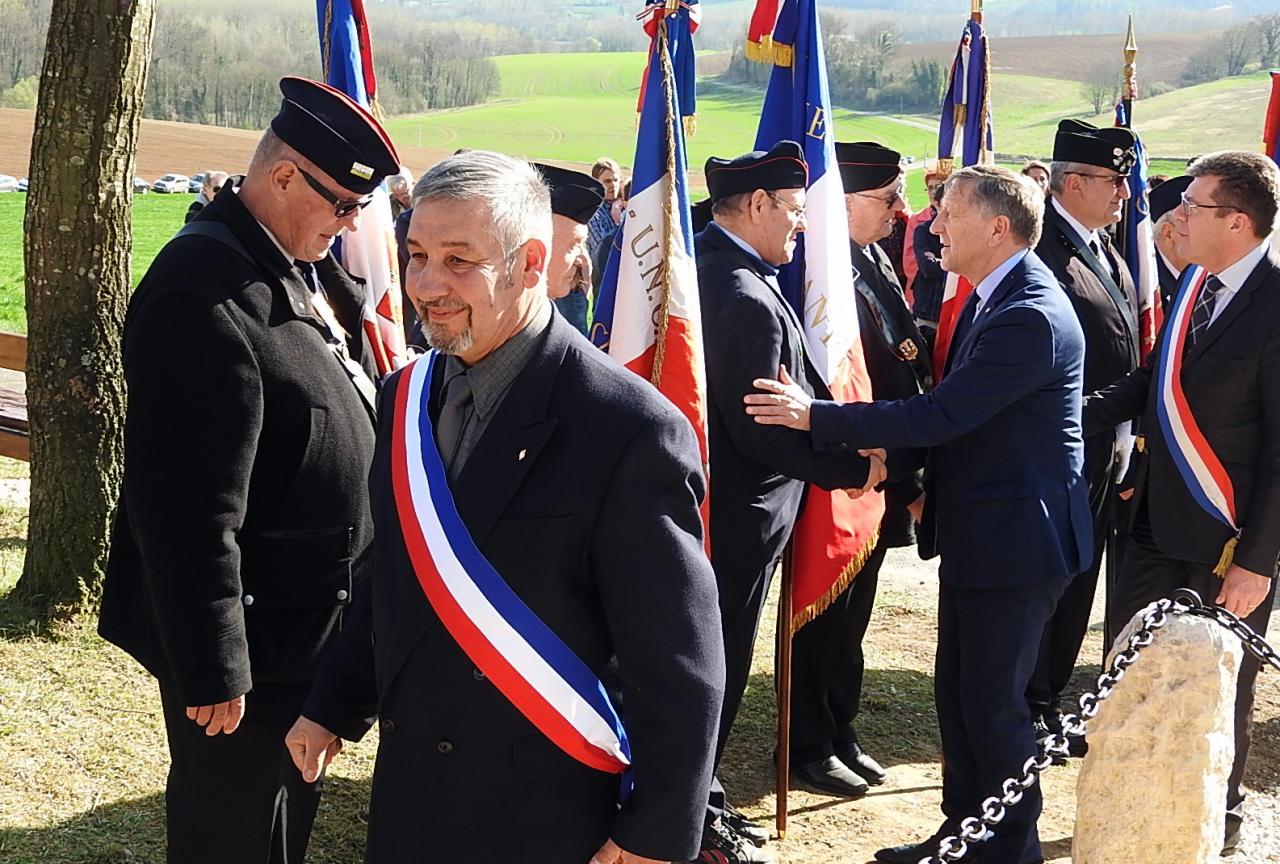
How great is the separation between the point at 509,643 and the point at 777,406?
201 cm

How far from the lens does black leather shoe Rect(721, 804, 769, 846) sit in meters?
4.52

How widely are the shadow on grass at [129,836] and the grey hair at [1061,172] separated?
3637 mm

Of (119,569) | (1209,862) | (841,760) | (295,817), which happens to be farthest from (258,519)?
(841,760)

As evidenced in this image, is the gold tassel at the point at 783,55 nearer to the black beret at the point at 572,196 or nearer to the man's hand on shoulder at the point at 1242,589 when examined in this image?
the black beret at the point at 572,196

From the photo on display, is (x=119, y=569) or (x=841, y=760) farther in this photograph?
(x=841, y=760)

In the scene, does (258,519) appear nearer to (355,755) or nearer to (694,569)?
(694,569)

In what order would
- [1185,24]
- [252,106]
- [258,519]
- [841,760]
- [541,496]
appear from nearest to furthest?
1. [541,496]
2. [258,519]
3. [841,760]
4. [252,106]
5. [1185,24]

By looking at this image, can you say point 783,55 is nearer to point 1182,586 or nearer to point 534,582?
point 1182,586

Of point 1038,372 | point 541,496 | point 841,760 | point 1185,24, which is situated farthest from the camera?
point 1185,24

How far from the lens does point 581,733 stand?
2.35 m

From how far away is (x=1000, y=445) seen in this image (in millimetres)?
4121

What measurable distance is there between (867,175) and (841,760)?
7.88ft

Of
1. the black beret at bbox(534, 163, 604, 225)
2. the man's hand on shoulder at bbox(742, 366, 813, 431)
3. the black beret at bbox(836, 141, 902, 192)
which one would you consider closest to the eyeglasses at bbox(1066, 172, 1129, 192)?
the black beret at bbox(836, 141, 902, 192)

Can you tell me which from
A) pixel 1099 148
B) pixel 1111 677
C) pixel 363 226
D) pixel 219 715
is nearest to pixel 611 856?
pixel 219 715
